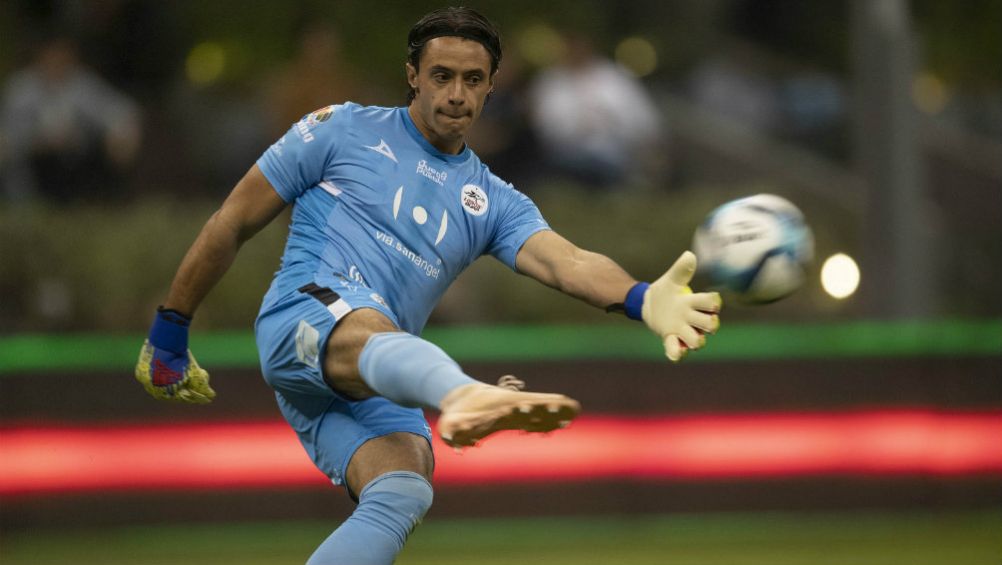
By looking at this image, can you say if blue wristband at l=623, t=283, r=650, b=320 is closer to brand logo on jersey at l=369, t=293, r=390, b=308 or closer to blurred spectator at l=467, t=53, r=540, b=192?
brand logo on jersey at l=369, t=293, r=390, b=308

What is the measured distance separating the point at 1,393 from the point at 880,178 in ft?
20.1

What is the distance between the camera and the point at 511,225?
227 inches

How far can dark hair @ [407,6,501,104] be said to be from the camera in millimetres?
5539

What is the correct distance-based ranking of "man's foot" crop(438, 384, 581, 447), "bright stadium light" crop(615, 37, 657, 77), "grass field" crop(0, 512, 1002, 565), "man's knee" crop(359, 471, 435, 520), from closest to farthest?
1. "man's foot" crop(438, 384, 581, 447)
2. "man's knee" crop(359, 471, 435, 520)
3. "grass field" crop(0, 512, 1002, 565)
4. "bright stadium light" crop(615, 37, 657, 77)

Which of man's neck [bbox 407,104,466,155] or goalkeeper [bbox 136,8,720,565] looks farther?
man's neck [bbox 407,104,466,155]

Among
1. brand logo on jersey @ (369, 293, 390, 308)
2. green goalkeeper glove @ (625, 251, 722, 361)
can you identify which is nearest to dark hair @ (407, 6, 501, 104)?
brand logo on jersey @ (369, 293, 390, 308)

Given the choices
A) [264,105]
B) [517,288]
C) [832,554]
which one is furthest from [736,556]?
[264,105]

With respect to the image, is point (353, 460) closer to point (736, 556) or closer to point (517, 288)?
point (736, 556)

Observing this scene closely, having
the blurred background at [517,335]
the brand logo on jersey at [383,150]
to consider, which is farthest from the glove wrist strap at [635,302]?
the blurred background at [517,335]

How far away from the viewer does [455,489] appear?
974 cm

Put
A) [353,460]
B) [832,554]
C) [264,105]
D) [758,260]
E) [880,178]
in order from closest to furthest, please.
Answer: [758,260]
[353,460]
[832,554]
[880,178]
[264,105]

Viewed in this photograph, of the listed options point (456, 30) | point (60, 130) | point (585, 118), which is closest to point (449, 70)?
point (456, 30)

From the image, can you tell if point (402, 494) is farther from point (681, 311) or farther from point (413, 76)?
point (413, 76)

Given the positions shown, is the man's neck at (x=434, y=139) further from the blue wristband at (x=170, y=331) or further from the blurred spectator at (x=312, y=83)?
the blurred spectator at (x=312, y=83)
